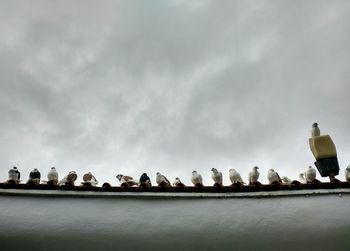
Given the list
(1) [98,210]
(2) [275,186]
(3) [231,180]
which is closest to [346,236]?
(2) [275,186]

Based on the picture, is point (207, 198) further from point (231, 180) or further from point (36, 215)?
point (36, 215)

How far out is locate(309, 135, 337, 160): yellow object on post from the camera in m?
10.6

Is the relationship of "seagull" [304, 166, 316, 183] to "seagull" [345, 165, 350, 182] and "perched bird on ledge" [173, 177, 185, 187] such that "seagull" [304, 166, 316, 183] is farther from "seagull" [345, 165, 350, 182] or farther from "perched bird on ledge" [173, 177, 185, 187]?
"perched bird on ledge" [173, 177, 185, 187]

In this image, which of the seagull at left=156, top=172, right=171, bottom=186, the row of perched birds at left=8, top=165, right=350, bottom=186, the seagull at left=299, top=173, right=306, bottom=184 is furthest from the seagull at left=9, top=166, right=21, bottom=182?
the seagull at left=299, top=173, right=306, bottom=184

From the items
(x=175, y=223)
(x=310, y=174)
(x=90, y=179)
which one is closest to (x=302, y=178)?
(x=310, y=174)

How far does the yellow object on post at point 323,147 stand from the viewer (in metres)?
10.6

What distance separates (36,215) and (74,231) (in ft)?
2.53

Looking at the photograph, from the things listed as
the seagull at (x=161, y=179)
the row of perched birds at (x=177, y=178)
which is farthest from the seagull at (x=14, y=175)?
the seagull at (x=161, y=179)

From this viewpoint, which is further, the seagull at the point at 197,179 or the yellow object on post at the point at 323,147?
the yellow object on post at the point at 323,147

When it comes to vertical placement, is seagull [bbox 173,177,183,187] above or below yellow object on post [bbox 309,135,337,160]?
below

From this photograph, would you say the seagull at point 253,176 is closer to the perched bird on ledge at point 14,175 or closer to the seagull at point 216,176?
the seagull at point 216,176

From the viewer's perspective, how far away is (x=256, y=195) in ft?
31.3

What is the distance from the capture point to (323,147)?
10734 millimetres

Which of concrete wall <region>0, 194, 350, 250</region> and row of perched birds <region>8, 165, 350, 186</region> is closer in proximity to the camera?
concrete wall <region>0, 194, 350, 250</region>
